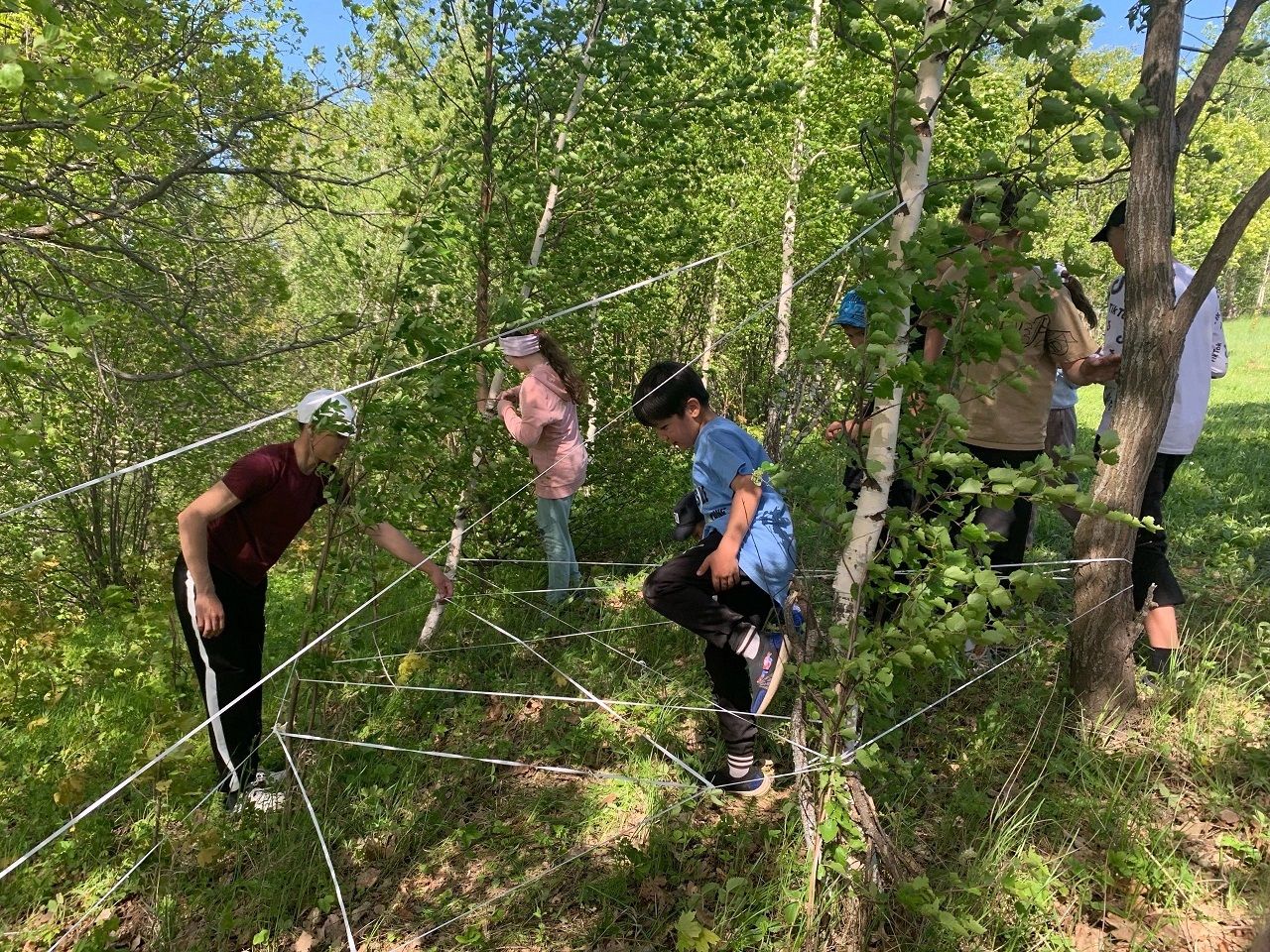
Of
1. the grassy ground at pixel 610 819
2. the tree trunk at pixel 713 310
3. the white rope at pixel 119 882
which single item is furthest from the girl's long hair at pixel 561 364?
the tree trunk at pixel 713 310

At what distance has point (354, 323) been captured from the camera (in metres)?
2.51

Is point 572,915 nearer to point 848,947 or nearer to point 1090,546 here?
Answer: point 848,947

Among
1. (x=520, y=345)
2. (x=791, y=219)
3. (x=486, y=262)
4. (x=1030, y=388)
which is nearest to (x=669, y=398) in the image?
(x=520, y=345)

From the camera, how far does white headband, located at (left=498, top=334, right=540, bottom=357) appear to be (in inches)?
128

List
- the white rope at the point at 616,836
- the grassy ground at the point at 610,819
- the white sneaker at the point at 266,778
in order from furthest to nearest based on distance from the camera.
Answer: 1. the white sneaker at the point at 266,778
2. the grassy ground at the point at 610,819
3. the white rope at the point at 616,836

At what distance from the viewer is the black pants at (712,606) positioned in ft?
8.05

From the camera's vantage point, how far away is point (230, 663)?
2531mm

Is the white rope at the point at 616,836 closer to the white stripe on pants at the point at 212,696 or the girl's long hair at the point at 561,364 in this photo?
the white stripe on pants at the point at 212,696

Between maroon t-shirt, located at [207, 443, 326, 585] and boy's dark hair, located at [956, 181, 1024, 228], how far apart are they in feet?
7.11

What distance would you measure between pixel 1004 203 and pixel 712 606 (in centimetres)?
155

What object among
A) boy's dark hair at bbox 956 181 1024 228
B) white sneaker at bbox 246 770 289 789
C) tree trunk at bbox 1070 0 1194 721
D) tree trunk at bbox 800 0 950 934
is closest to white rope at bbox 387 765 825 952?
tree trunk at bbox 800 0 950 934

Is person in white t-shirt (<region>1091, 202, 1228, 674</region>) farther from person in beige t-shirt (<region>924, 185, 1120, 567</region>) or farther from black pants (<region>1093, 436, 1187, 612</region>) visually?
person in beige t-shirt (<region>924, 185, 1120, 567</region>)

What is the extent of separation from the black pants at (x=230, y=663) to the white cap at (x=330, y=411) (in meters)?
0.72

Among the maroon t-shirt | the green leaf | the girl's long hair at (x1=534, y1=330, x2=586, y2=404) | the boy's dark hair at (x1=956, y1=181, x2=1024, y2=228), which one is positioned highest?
the green leaf
